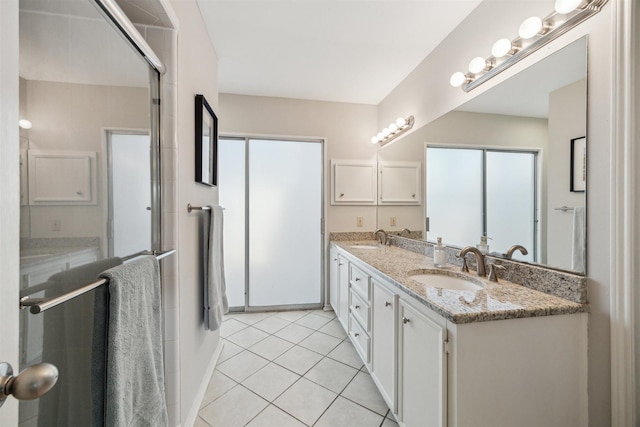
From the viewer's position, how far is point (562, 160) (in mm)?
1160

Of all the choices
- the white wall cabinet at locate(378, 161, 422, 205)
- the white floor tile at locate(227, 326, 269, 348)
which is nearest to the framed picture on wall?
the white wall cabinet at locate(378, 161, 422, 205)

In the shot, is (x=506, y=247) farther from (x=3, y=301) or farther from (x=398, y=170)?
(x=3, y=301)

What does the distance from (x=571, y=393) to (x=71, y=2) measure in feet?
7.12

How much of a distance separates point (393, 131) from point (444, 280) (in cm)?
168

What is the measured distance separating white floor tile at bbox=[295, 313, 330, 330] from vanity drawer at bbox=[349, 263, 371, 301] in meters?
0.81

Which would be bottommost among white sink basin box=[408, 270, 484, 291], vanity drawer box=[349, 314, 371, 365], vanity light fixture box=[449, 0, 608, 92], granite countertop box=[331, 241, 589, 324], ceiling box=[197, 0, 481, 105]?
vanity drawer box=[349, 314, 371, 365]

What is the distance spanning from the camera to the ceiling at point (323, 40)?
1634 mm

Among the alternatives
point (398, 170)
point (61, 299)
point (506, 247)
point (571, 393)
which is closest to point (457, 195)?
point (506, 247)

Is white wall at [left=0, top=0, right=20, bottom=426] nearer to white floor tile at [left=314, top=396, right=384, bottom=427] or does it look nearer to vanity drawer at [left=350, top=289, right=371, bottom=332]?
white floor tile at [left=314, top=396, right=384, bottom=427]

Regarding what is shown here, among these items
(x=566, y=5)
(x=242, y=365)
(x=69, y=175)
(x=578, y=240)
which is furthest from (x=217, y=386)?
(x=566, y=5)

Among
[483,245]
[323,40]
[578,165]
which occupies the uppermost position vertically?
[323,40]

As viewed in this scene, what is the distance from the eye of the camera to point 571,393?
1.01m

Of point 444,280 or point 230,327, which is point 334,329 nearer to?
point 230,327

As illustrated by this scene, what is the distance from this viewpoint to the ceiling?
5.36ft
